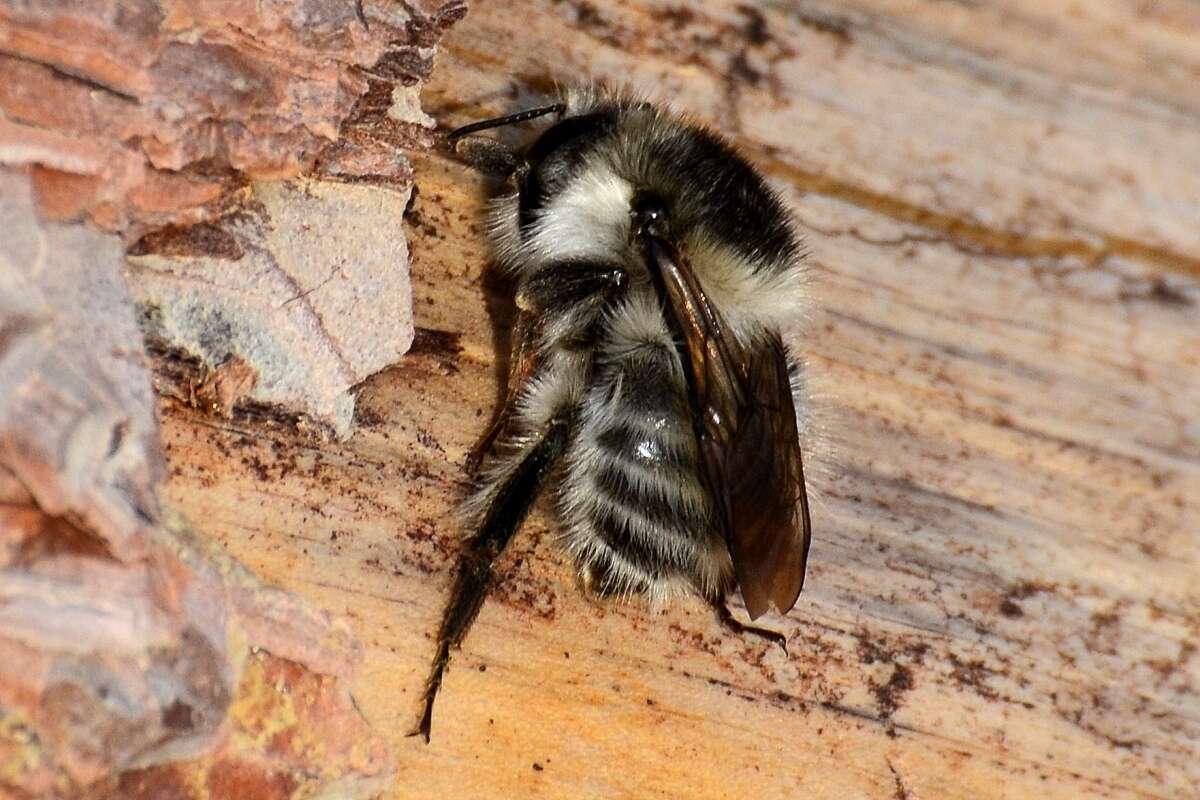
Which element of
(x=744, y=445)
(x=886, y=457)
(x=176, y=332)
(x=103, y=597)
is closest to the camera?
(x=103, y=597)

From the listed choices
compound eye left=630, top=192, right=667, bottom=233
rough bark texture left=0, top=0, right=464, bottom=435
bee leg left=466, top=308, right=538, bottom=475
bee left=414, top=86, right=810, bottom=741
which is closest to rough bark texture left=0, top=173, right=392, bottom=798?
rough bark texture left=0, top=0, right=464, bottom=435

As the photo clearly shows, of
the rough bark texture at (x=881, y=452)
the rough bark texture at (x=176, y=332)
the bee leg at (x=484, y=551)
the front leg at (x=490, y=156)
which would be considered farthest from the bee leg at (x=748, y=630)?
the front leg at (x=490, y=156)

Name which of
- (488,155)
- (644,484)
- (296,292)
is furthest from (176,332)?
(644,484)

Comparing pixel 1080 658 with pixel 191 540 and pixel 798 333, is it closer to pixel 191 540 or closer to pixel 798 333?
pixel 798 333

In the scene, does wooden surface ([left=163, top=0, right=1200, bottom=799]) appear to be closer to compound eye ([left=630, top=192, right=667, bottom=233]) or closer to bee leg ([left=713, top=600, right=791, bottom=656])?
bee leg ([left=713, top=600, right=791, bottom=656])

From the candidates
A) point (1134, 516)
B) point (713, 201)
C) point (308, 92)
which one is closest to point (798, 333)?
point (713, 201)

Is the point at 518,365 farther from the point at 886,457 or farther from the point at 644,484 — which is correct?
the point at 886,457

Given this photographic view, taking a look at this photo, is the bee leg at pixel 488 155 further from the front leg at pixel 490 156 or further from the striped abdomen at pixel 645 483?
the striped abdomen at pixel 645 483
